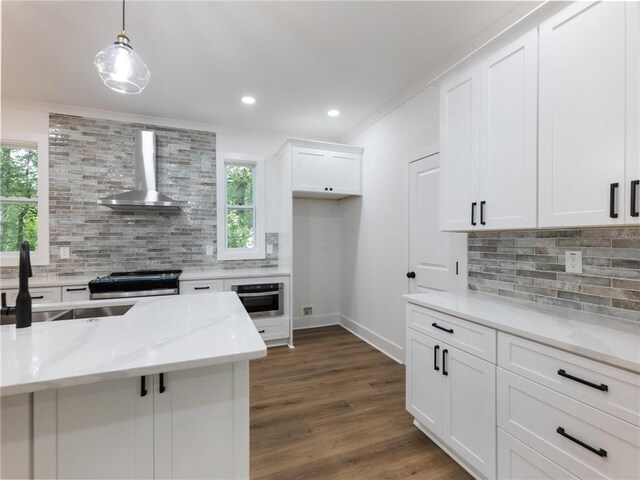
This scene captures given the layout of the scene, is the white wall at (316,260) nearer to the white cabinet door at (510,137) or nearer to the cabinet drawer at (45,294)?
the cabinet drawer at (45,294)

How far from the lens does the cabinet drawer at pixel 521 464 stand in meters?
1.22

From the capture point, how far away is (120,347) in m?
1.13

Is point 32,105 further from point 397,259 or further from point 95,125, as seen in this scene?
point 397,259

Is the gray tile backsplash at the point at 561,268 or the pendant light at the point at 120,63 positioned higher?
the pendant light at the point at 120,63

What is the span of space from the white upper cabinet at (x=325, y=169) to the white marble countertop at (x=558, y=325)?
2239mm

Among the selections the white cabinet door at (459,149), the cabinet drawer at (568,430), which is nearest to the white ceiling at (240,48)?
the white cabinet door at (459,149)

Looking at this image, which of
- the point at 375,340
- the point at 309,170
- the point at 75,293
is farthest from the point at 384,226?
the point at 75,293

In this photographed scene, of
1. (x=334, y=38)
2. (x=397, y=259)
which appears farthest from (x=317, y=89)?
(x=397, y=259)

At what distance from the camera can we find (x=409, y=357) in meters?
2.08

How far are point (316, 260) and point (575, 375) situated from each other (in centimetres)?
354

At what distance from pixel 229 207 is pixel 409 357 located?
310 centimetres

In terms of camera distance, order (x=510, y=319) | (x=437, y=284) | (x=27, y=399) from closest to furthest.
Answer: (x=27, y=399) < (x=510, y=319) < (x=437, y=284)

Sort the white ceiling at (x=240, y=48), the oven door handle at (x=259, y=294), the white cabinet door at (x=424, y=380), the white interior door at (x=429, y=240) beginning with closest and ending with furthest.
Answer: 1. the white cabinet door at (x=424, y=380)
2. the white ceiling at (x=240, y=48)
3. the white interior door at (x=429, y=240)
4. the oven door handle at (x=259, y=294)

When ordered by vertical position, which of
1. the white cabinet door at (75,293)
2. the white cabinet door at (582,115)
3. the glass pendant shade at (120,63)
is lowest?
the white cabinet door at (75,293)
